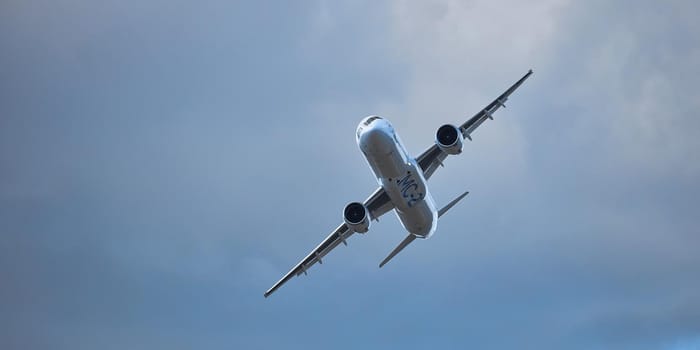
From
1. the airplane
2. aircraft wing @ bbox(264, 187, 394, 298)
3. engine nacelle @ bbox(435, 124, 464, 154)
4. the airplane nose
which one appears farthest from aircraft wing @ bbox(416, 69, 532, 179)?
the airplane nose

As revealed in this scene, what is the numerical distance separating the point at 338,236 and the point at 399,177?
39.7 feet

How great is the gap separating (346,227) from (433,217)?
8.05 m

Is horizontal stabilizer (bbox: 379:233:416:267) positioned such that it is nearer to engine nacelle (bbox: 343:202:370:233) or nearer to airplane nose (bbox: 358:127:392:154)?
engine nacelle (bbox: 343:202:370:233)

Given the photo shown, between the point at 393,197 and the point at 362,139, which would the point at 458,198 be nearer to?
the point at 393,197

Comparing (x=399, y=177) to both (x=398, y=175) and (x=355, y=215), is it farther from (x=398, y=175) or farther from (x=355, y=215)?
(x=355, y=215)

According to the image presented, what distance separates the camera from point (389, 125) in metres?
60.1

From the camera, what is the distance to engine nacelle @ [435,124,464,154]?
64125 millimetres

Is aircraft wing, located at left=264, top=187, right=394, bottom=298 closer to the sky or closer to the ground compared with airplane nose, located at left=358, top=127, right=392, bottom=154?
closer to the sky

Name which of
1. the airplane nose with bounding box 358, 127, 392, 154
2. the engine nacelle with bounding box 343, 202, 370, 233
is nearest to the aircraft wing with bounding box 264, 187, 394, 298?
the engine nacelle with bounding box 343, 202, 370, 233

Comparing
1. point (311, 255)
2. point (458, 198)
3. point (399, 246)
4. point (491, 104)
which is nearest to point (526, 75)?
point (491, 104)

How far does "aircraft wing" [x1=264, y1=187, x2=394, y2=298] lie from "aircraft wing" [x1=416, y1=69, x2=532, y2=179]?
167 inches

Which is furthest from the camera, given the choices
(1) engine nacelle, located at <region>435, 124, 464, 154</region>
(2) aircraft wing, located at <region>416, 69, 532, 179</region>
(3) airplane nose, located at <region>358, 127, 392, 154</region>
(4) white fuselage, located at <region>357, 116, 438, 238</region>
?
(2) aircraft wing, located at <region>416, 69, 532, 179</region>

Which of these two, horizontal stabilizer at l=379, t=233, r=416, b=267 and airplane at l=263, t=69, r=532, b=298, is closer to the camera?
airplane at l=263, t=69, r=532, b=298

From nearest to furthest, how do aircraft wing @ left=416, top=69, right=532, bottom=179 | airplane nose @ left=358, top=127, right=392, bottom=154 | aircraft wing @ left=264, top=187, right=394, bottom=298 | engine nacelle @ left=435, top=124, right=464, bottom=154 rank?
1. airplane nose @ left=358, top=127, right=392, bottom=154
2. engine nacelle @ left=435, top=124, right=464, bottom=154
3. aircraft wing @ left=416, top=69, right=532, bottom=179
4. aircraft wing @ left=264, top=187, right=394, bottom=298
